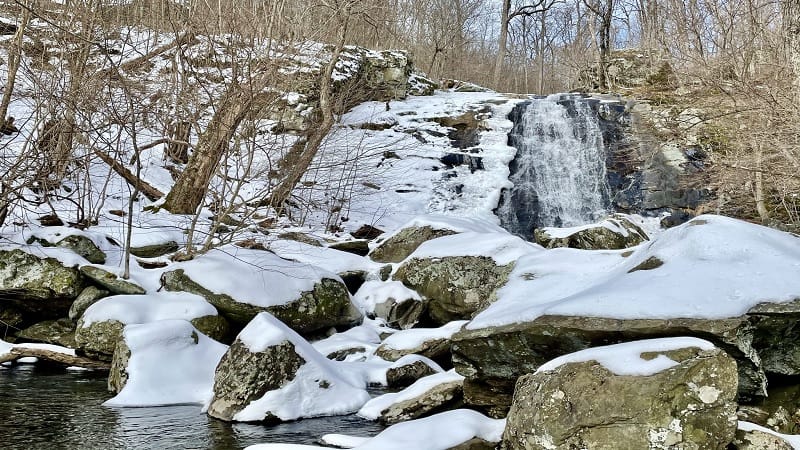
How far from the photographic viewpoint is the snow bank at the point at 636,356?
11.4 feet

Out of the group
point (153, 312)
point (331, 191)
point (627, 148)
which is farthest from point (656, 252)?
point (627, 148)

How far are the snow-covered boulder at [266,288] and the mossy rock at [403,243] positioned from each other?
195 centimetres

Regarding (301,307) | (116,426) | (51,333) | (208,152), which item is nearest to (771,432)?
(116,426)

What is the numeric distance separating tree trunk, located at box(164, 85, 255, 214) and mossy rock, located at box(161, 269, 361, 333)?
1.32 m

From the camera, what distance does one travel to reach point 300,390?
5727 mm

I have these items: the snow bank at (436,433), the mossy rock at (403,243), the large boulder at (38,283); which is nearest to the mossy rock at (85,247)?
the large boulder at (38,283)

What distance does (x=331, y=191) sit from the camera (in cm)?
1505

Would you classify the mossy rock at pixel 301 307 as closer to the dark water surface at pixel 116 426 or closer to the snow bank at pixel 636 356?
the dark water surface at pixel 116 426

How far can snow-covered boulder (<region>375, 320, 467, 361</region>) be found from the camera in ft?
23.2

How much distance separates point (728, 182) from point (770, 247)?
7923mm

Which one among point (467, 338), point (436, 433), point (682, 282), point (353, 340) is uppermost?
point (682, 282)

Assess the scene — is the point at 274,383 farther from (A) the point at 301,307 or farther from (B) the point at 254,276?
(B) the point at 254,276

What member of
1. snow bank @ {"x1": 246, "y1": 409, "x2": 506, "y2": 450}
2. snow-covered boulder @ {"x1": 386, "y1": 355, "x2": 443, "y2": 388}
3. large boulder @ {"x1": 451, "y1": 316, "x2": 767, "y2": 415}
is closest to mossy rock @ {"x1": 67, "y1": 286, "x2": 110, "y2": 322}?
snow-covered boulder @ {"x1": 386, "y1": 355, "x2": 443, "y2": 388}

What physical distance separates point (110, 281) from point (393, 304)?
3.87 meters
